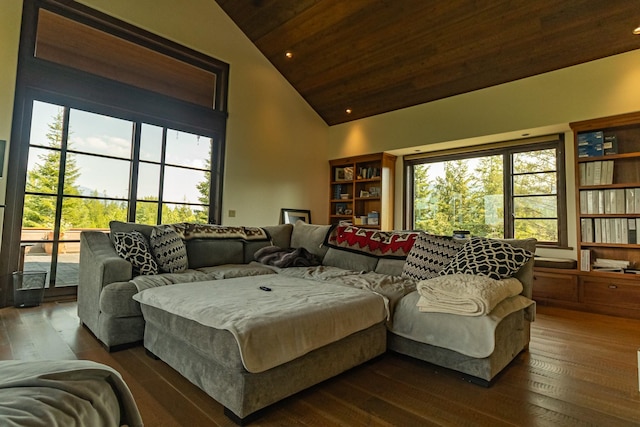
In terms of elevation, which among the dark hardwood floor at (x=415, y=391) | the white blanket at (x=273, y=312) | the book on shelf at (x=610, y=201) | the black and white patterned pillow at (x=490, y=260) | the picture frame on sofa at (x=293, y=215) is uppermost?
the book on shelf at (x=610, y=201)

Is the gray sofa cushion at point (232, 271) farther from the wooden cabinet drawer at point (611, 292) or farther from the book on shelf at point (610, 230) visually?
the book on shelf at point (610, 230)

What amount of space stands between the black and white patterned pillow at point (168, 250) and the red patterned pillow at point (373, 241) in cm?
141

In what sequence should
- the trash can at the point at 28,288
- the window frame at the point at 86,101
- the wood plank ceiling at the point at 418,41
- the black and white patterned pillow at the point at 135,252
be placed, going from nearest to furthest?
the black and white patterned pillow at the point at 135,252 < the trash can at the point at 28,288 < the window frame at the point at 86,101 < the wood plank ceiling at the point at 418,41

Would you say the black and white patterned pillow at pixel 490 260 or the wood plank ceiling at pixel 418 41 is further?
the wood plank ceiling at pixel 418 41

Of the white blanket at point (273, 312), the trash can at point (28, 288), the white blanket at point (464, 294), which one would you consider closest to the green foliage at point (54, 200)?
the trash can at point (28, 288)

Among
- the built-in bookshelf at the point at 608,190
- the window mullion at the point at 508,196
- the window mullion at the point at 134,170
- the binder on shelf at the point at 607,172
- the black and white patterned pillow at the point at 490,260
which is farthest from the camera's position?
the window mullion at the point at 508,196

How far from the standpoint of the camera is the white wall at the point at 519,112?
3.61 metres

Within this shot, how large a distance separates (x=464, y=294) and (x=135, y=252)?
2352 mm

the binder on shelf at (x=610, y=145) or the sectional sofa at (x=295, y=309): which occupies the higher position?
the binder on shelf at (x=610, y=145)

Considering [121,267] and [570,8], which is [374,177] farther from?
[121,267]

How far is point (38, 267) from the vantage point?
351cm

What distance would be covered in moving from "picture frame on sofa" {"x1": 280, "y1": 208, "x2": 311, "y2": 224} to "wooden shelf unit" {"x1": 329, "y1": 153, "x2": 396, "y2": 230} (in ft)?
1.89

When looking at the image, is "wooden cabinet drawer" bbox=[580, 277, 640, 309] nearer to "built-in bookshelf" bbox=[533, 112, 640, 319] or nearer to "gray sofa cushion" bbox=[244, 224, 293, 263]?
"built-in bookshelf" bbox=[533, 112, 640, 319]

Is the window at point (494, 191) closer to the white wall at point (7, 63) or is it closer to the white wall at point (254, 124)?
the white wall at point (254, 124)
